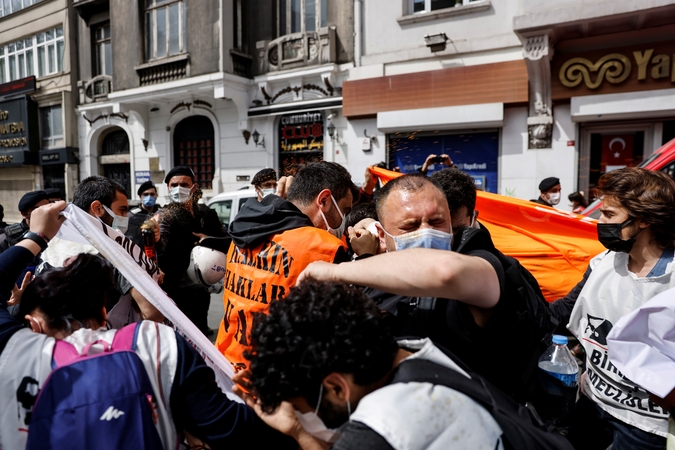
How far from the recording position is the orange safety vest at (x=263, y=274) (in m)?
1.83

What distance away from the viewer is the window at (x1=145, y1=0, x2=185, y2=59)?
12.9m

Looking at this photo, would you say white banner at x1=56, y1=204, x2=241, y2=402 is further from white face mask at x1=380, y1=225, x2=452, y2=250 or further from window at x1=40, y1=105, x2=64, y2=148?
window at x1=40, y1=105, x2=64, y2=148

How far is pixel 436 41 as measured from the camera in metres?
9.23

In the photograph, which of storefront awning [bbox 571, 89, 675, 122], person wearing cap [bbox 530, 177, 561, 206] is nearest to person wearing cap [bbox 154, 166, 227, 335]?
person wearing cap [bbox 530, 177, 561, 206]

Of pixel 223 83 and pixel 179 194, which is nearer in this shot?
pixel 179 194

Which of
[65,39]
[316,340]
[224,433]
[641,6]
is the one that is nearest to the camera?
[316,340]

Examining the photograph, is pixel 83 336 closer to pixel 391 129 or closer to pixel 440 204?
pixel 440 204

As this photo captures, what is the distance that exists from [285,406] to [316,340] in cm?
28

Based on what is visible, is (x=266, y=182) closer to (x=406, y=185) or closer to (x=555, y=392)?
(x=406, y=185)

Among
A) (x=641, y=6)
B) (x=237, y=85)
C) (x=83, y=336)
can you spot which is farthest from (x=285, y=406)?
(x=237, y=85)

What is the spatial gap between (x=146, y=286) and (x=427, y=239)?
1.11m

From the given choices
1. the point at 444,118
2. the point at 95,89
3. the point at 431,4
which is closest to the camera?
the point at 444,118

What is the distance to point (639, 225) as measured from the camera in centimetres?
197

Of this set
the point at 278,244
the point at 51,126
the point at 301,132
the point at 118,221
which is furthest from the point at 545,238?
the point at 51,126
